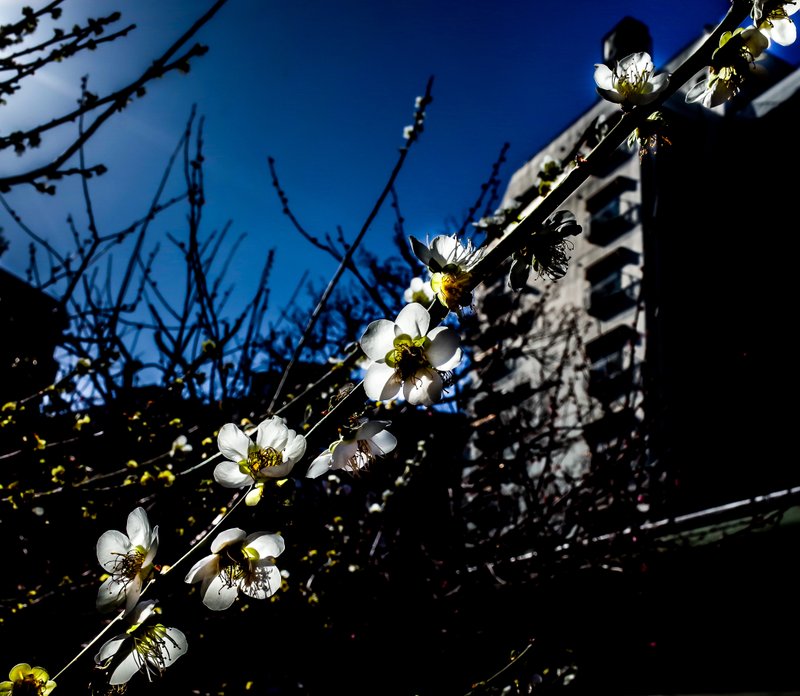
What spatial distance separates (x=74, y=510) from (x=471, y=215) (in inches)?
146

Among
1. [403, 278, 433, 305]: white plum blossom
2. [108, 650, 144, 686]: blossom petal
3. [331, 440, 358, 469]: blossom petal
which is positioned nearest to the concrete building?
[403, 278, 433, 305]: white plum blossom

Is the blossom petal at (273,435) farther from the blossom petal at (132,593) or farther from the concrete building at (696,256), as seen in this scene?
the concrete building at (696,256)

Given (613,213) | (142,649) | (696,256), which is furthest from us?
(613,213)

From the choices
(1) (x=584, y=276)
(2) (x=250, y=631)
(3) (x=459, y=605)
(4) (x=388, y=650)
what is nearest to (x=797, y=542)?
(3) (x=459, y=605)

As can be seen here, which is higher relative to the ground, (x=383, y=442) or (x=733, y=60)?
(x=733, y=60)

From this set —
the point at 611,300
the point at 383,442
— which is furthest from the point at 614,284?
the point at 383,442

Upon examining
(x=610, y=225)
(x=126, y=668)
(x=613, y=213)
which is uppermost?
(x=613, y=213)

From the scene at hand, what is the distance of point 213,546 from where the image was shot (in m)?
0.99

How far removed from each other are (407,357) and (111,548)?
2.45 feet

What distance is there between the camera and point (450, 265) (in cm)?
94

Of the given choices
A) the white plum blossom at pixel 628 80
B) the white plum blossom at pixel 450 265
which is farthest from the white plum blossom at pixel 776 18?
the white plum blossom at pixel 450 265

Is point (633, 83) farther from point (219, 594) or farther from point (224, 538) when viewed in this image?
point (219, 594)

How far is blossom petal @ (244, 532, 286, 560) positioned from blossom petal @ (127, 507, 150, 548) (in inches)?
8.4

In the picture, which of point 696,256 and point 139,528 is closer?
point 139,528
